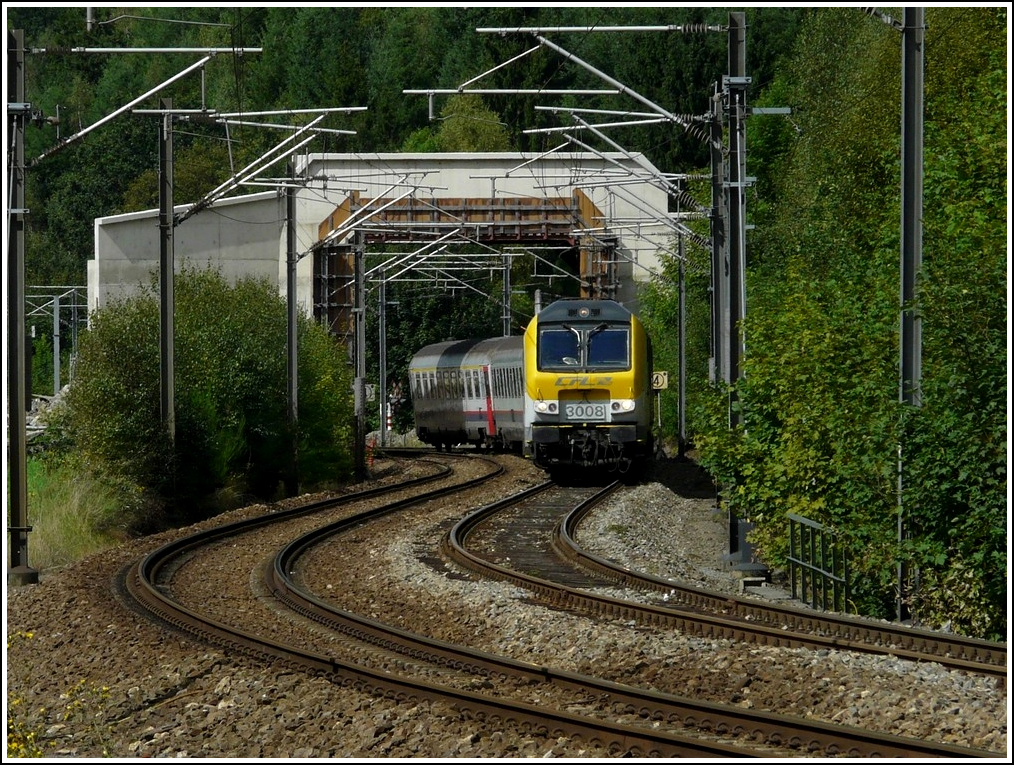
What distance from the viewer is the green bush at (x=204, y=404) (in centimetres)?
2741

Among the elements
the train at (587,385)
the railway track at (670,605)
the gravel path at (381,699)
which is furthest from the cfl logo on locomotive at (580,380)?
the gravel path at (381,699)

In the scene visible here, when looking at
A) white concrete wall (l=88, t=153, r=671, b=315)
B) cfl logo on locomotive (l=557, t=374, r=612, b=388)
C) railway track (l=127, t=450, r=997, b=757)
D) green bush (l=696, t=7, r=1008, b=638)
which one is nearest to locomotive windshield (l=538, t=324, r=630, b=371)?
cfl logo on locomotive (l=557, t=374, r=612, b=388)

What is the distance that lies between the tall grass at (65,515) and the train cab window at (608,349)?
352 inches

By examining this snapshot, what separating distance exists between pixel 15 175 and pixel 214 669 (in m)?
8.11

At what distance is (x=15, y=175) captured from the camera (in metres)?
18.2

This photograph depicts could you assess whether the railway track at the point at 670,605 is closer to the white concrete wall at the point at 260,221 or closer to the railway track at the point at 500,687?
the railway track at the point at 500,687

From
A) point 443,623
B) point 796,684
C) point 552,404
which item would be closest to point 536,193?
point 552,404

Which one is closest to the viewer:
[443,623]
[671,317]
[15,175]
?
[443,623]

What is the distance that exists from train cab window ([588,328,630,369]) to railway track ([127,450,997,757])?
11104 millimetres

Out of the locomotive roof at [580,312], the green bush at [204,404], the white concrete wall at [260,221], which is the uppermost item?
the white concrete wall at [260,221]

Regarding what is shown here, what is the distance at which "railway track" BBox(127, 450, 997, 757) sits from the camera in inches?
348

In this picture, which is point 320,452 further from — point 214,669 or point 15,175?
point 214,669

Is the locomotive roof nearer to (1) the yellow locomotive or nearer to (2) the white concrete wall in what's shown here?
(1) the yellow locomotive

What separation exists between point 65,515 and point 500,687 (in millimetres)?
14265
